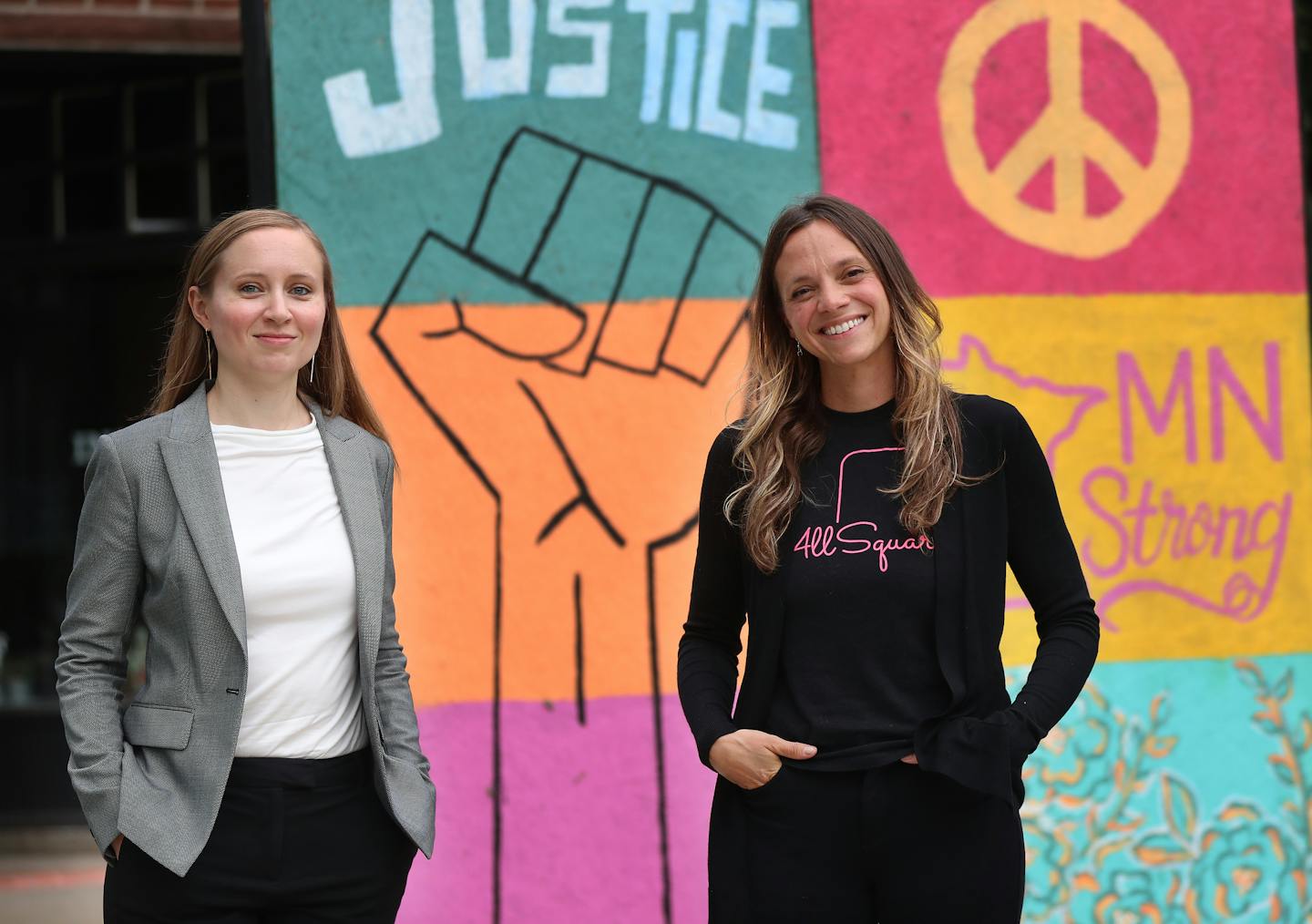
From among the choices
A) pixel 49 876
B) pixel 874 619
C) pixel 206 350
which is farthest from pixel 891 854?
pixel 49 876

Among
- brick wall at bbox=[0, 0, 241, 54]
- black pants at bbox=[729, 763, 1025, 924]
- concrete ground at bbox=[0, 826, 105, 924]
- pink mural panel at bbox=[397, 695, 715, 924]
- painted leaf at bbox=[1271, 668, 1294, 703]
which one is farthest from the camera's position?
concrete ground at bbox=[0, 826, 105, 924]

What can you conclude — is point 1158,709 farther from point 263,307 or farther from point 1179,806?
point 263,307

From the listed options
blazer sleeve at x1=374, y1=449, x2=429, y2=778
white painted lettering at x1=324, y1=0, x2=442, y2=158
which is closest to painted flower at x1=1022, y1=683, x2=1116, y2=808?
blazer sleeve at x1=374, y1=449, x2=429, y2=778

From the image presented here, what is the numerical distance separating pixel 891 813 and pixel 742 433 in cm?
72

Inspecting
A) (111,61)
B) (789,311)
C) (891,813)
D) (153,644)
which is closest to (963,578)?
(891,813)

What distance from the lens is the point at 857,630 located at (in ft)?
7.30

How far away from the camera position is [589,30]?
400 cm

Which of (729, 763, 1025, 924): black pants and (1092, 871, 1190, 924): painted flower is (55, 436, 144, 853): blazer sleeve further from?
(1092, 871, 1190, 924): painted flower

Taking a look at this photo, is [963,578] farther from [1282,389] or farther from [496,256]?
[1282,389]

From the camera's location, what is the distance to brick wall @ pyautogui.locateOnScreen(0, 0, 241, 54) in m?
4.86

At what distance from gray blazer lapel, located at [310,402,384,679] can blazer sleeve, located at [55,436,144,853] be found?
1.17 feet

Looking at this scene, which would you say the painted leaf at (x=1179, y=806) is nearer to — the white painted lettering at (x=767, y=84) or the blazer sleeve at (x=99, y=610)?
Result: the white painted lettering at (x=767, y=84)

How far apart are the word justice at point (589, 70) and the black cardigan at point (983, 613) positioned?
1883mm

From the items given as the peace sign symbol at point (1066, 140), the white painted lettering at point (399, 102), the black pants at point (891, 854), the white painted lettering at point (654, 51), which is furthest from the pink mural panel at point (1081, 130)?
the black pants at point (891, 854)
